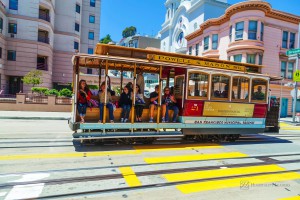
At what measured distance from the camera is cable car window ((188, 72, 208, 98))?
915 cm

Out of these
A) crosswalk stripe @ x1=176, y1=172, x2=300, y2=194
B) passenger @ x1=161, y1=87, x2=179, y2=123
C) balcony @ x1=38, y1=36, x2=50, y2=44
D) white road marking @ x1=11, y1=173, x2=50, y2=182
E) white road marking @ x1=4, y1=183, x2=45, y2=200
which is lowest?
crosswalk stripe @ x1=176, y1=172, x2=300, y2=194

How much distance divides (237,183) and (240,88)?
5.60 metres

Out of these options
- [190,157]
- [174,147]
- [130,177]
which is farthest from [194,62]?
[130,177]

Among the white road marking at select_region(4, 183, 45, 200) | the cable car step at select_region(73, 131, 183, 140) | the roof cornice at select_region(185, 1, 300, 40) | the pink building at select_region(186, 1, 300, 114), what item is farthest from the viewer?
the pink building at select_region(186, 1, 300, 114)

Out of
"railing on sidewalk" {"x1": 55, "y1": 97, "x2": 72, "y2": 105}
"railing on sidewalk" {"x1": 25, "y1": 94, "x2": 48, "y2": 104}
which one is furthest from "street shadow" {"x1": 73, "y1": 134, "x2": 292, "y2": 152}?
"railing on sidewalk" {"x1": 25, "y1": 94, "x2": 48, "y2": 104}

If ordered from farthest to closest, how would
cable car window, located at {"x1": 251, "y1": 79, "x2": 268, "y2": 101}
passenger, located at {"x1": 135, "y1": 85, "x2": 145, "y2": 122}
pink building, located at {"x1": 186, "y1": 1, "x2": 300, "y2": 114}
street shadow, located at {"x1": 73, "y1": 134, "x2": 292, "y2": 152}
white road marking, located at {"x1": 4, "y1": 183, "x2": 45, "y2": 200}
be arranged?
pink building, located at {"x1": 186, "y1": 1, "x2": 300, "y2": 114}, cable car window, located at {"x1": 251, "y1": 79, "x2": 268, "y2": 101}, passenger, located at {"x1": 135, "y1": 85, "x2": 145, "y2": 122}, street shadow, located at {"x1": 73, "y1": 134, "x2": 292, "y2": 152}, white road marking, located at {"x1": 4, "y1": 183, "x2": 45, "y2": 200}

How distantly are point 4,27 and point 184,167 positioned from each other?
30.7m

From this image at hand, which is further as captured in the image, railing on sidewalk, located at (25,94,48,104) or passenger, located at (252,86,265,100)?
railing on sidewalk, located at (25,94,48,104)

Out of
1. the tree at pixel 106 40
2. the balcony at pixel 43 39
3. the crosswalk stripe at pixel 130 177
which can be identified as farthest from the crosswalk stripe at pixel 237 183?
the tree at pixel 106 40

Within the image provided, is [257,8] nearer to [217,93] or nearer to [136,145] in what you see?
[217,93]

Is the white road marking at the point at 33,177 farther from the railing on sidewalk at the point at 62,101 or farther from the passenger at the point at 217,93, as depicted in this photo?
the railing on sidewalk at the point at 62,101

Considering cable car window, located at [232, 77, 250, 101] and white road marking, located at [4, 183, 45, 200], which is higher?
cable car window, located at [232, 77, 250, 101]

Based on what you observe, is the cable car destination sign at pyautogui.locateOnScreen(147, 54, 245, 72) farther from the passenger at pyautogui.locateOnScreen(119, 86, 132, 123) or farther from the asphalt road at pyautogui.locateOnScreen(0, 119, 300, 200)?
the asphalt road at pyautogui.locateOnScreen(0, 119, 300, 200)

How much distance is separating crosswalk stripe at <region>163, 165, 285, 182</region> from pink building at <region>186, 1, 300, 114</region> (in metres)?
20.9
